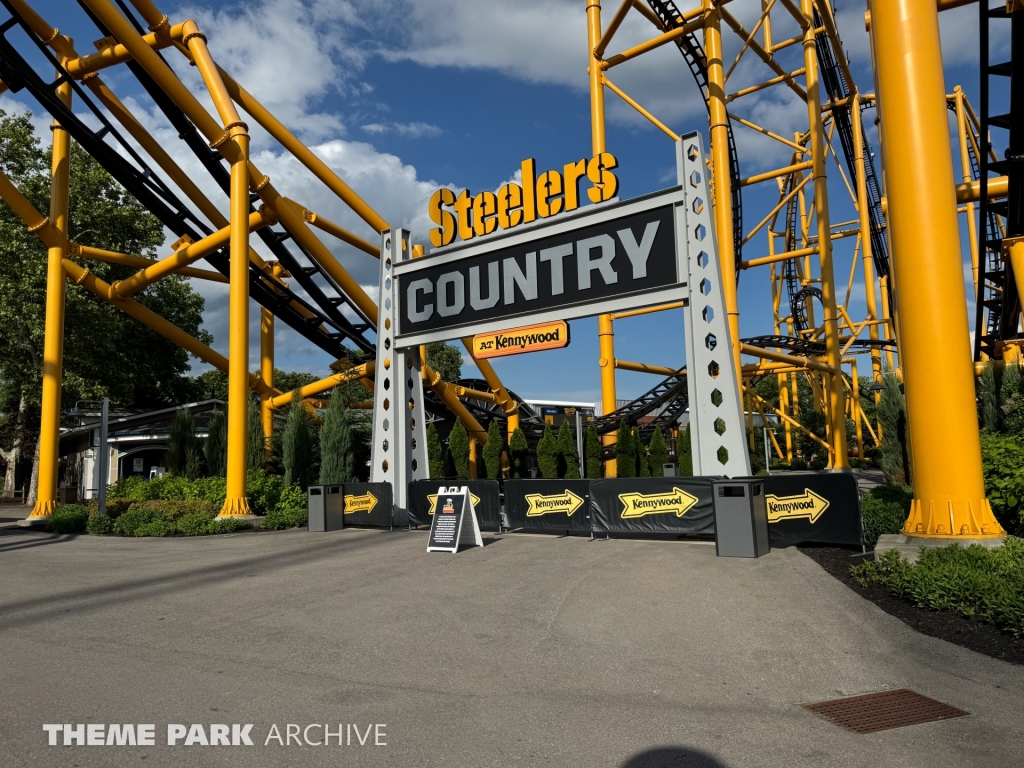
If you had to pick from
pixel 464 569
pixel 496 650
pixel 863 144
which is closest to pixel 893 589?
pixel 496 650

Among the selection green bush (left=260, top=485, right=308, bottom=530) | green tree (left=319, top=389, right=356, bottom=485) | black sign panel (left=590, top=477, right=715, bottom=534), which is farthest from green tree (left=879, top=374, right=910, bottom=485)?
green bush (left=260, top=485, right=308, bottom=530)

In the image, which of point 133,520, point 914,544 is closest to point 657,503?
point 914,544

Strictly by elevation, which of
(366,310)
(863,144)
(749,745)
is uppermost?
(863,144)

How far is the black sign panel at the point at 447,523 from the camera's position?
40.8 feet

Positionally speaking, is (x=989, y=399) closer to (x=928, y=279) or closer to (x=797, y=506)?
(x=797, y=506)

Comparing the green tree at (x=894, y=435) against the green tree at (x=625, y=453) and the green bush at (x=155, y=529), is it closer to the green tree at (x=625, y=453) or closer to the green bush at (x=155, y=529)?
the green tree at (x=625, y=453)

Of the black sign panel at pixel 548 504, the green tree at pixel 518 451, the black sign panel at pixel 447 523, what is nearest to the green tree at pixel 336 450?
the green tree at pixel 518 451

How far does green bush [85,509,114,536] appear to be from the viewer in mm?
17094

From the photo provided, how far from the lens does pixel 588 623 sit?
7.30 m

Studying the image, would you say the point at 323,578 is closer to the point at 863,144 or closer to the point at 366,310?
the point at 366,310

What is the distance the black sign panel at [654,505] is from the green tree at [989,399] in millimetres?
9048

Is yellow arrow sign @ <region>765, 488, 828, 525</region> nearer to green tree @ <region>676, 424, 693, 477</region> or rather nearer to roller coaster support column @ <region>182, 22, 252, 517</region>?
green tree @ <region>676, 424, 693, 477</region>

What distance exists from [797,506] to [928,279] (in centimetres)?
412

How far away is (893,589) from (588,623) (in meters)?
3.45
